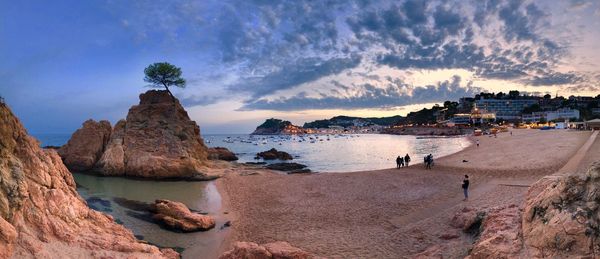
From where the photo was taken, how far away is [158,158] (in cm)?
3459

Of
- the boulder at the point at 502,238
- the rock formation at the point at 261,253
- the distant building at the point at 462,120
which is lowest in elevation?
the rock formation at the point at 261,253

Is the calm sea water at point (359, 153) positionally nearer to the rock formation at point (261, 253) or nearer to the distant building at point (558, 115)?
the rock formation at point (261, 253)

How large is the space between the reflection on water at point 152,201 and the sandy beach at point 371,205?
1.04m

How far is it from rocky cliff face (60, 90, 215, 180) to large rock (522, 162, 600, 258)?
103 feet

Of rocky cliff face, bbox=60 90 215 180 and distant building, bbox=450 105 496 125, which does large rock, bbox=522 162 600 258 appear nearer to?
rocky cliff face, bbox=60 90 215 180

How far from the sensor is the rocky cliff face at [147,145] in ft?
114

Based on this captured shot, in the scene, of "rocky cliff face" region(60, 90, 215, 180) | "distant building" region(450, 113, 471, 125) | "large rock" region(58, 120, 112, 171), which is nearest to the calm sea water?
"rocky cliff face" region(60, 90, 215, 180)

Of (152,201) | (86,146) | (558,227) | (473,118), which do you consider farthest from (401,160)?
(473,118)

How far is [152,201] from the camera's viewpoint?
2373 centimetres

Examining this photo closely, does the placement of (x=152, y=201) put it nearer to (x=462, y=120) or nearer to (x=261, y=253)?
(x=261, y=253)

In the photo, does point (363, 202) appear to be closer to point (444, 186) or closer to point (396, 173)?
point (444, 186)

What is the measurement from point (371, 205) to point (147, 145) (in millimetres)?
27214

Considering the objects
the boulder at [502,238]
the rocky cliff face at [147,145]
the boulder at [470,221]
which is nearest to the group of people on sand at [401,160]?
the rocky cliff face at [147,145]

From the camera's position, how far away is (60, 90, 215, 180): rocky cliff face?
3462 cm
